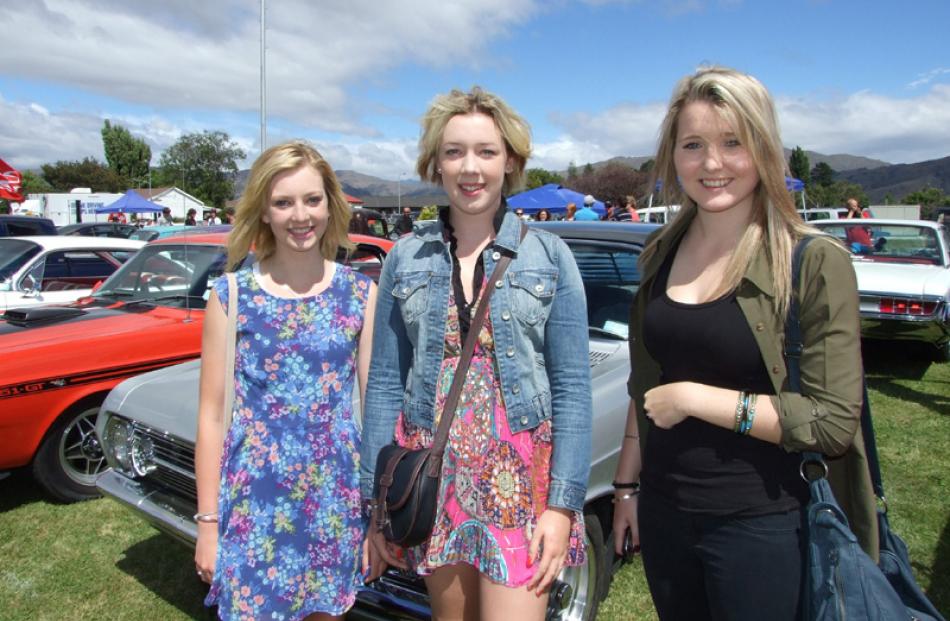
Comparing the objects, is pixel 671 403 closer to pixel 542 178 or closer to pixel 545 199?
pixel 545 199

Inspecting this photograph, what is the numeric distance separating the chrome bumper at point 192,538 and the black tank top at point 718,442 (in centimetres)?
125

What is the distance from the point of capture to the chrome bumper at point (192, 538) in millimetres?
2492

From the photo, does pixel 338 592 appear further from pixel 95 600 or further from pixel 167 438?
pixel 95 600

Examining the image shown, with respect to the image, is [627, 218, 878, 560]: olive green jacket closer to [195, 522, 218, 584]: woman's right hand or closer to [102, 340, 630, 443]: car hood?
[102, 340, 630, 443]: car hood

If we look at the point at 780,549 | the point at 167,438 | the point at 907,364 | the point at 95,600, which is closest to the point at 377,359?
the point at 780,549

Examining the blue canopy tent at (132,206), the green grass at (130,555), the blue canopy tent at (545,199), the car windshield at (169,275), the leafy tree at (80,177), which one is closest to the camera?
the green grass at (130,555)

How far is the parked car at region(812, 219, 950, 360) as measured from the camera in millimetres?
6910

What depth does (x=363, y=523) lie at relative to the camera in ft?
6.71

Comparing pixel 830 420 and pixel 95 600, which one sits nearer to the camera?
pixel 830 420

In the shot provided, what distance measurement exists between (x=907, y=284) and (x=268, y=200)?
7212 mm

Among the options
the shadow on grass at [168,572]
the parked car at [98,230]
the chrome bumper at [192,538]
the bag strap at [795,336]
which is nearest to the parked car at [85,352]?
the shadow on grass at [168,572]

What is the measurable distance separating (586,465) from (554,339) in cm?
33

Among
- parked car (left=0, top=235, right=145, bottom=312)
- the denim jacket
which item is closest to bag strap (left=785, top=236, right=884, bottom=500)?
the denim jacket

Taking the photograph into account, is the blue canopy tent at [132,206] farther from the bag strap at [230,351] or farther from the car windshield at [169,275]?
the bag strap at [230,351]
